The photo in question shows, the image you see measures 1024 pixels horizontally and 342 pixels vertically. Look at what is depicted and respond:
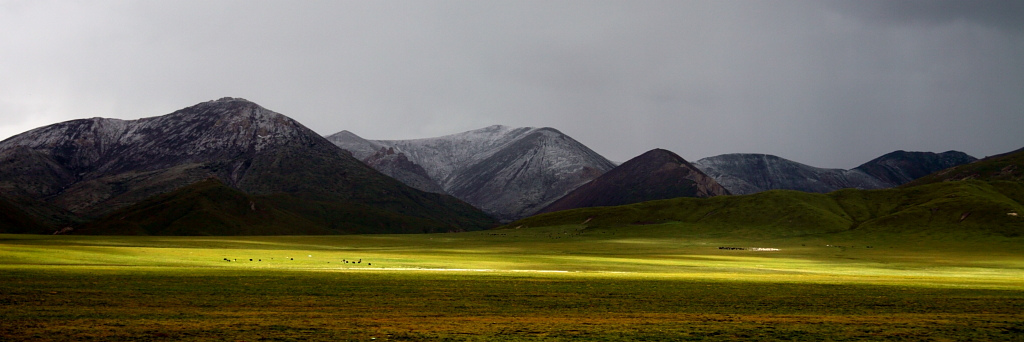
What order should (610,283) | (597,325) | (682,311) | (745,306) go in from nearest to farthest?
(597,325), (682,311), (745,306), (610,283)

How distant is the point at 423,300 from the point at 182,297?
10559 mm

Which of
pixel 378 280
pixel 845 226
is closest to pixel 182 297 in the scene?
pixel 378 280

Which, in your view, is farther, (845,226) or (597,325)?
(845,226)

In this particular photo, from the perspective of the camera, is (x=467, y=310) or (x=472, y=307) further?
(x=472, y=307)

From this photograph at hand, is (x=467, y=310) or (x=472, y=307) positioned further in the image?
(x=472, y=307)

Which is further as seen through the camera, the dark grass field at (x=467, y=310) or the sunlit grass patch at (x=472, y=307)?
the sunlit grass patch at (x=472, y=307)

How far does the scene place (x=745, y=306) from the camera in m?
33.7

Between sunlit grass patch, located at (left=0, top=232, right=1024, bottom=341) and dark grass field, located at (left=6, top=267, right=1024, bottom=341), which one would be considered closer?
dark grass field, located at (left=6, top=267, right=1024, bottom=341)

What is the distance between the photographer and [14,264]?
52.2 m

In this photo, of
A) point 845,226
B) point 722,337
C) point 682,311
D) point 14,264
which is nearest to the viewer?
point 722,337

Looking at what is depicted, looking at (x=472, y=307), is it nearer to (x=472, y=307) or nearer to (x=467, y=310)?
(x=472, y=307)

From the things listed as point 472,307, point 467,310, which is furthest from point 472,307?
point 467,310

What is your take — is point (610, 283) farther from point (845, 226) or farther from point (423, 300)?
point (845, 226)

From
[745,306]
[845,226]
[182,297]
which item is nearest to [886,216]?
[845,226]
